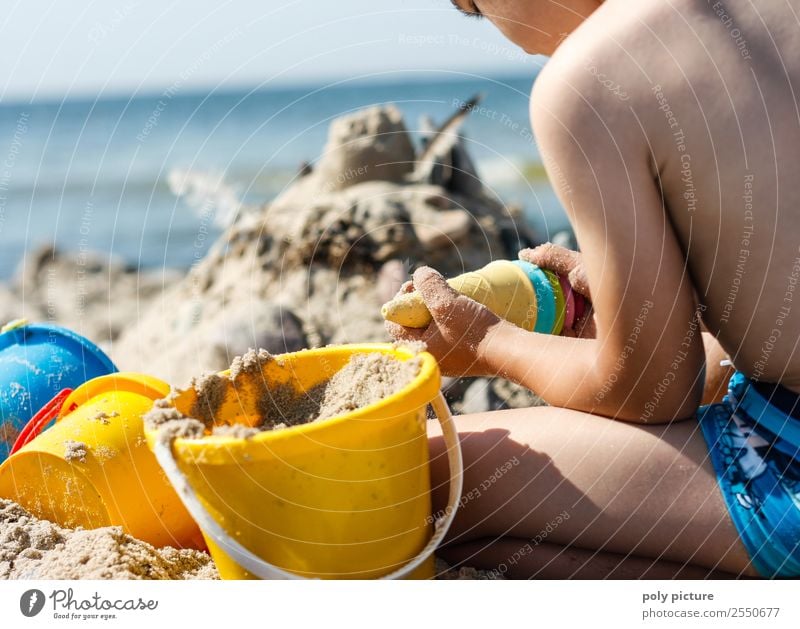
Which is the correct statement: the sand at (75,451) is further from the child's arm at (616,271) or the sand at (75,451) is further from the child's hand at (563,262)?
the child's hand at (563,262)

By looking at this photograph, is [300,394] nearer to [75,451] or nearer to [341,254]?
[75,451]

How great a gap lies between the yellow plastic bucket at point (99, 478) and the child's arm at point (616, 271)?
88 centimetres

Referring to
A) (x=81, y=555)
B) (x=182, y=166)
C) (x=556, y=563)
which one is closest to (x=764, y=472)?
(x=556, y=563)

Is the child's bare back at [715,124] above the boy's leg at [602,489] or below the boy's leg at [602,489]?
above

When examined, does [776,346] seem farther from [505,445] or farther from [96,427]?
[96,427]

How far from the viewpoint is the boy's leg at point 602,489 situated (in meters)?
1.58

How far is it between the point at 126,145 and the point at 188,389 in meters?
18.0

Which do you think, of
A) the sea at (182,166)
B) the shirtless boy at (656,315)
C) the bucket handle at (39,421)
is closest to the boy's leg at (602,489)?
the shirtless boy at (656,315)

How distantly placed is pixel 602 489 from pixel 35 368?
159 cm

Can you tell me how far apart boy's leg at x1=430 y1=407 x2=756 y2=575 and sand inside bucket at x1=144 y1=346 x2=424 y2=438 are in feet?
0.93

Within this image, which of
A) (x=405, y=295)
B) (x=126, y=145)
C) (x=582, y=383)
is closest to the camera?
(x=582, y=383)

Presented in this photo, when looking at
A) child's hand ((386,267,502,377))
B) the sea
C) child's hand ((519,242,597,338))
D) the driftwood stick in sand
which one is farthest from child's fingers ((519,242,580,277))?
the sea

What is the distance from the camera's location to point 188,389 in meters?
1.61
